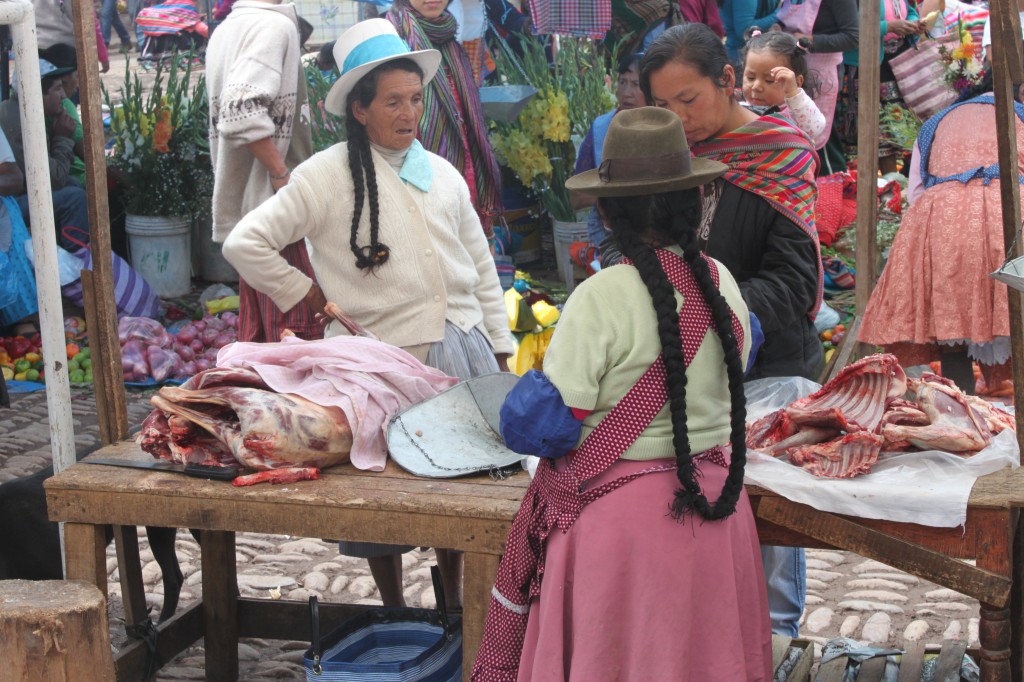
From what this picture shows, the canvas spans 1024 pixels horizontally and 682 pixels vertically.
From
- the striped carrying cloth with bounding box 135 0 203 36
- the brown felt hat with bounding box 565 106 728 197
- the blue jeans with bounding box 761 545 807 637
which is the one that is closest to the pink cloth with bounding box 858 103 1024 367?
the blue jeans with bounding box 761 545 807 637

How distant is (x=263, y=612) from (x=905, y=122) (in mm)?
6453

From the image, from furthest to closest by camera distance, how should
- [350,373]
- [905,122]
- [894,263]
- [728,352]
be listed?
[905,122] → [894,263] → [350,373] → [728,352]

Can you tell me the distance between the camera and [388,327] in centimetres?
381

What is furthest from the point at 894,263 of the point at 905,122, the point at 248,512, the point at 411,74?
the point at 905,122

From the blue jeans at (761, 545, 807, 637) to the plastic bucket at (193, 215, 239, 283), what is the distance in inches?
222

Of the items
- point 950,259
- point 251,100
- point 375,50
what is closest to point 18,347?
point 251,100

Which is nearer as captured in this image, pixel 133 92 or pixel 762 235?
pixel 762 235

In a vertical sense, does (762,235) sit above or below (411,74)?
below

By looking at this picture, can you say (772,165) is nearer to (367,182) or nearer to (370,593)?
(367,182)

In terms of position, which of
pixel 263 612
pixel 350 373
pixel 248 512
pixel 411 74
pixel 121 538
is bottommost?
pixel 263 612

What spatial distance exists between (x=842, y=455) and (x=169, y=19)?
13.2 m

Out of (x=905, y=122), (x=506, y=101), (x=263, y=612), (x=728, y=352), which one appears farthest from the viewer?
(x=905, y=122)

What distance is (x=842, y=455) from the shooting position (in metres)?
2.90

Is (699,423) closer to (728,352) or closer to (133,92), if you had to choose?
(728,352)
